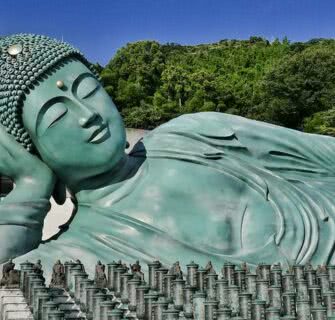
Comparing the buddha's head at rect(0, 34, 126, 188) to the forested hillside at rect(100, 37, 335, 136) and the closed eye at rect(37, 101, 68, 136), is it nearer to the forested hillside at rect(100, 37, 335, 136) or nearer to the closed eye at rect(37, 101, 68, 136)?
the closed eye at rect(37, 101, 68, 136)

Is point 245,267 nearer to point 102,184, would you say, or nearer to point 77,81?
point 102,184

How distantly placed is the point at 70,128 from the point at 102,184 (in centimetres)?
90

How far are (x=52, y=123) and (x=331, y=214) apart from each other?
12.9 ft

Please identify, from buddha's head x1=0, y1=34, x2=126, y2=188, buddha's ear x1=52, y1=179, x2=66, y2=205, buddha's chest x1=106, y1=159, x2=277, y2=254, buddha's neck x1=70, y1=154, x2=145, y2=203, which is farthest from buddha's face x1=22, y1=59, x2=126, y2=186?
buddha's chest x1=106, y1=159, x2=277, y2=254

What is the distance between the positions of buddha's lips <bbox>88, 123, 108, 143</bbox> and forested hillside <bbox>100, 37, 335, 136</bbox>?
670 inches

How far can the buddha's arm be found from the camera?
26.0 feet

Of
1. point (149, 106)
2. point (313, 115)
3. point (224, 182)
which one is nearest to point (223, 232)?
point (224, 182)

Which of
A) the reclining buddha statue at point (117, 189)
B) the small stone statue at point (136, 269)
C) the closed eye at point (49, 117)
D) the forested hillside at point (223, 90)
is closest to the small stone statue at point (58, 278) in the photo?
the small stone statue at point (136, 269)

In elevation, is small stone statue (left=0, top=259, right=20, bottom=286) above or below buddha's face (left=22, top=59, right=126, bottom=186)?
below

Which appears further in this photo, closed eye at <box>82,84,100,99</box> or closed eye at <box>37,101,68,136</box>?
closed eye at <box>82,84,100,99</box>

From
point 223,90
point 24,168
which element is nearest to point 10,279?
point 24,168

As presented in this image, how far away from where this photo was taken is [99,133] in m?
8.45

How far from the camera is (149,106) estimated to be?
106ft

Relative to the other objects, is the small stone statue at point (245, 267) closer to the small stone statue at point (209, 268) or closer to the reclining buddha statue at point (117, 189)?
the reclining buddha statue at point (117, 189)
